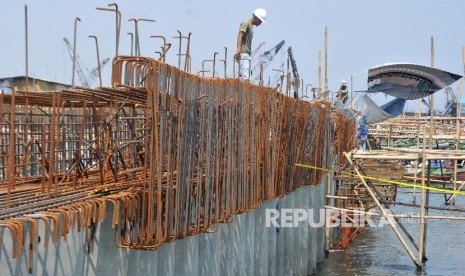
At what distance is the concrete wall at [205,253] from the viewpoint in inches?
251

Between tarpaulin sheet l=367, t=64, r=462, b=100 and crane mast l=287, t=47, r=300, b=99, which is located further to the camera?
tarpaulin sheet l=367, t=64, r=462, b=100

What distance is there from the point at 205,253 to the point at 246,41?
5848 millimetres

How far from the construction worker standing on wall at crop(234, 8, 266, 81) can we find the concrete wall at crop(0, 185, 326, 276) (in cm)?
261

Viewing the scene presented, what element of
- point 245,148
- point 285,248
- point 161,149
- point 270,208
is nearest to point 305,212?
point 285,248

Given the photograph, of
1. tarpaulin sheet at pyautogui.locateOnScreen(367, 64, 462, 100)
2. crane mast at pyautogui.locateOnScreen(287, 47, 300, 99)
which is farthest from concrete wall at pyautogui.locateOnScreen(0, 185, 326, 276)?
tarpaulin sheet at pyautogui.locateOnScreen(367, 64, 462, 100)

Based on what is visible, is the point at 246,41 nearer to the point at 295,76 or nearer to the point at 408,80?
the point at 295,76

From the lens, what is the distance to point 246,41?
14.5 metres

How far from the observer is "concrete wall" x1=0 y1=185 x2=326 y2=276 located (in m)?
6.37

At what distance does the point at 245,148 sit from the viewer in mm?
11633

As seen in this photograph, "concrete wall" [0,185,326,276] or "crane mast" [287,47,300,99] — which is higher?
"crane mast" [287,47,300,99]

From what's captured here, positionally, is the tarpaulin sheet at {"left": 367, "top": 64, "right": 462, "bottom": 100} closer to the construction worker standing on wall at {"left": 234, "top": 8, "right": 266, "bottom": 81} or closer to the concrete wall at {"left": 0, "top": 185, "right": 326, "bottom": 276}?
the concrete wall at {"left": 0, "top": 185, "right": 326, "bottom": 276}

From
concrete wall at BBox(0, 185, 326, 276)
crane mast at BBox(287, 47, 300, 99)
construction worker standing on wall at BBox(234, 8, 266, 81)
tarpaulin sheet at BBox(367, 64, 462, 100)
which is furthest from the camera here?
tarpaulin sheet at BBox(367, 64, 462, 100)

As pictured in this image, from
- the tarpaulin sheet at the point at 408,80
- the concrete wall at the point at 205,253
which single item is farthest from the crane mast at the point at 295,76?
the tarpaulin sheet at the point at 408,80

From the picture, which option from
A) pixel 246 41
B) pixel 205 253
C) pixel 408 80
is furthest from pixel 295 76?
pixel 205 253
